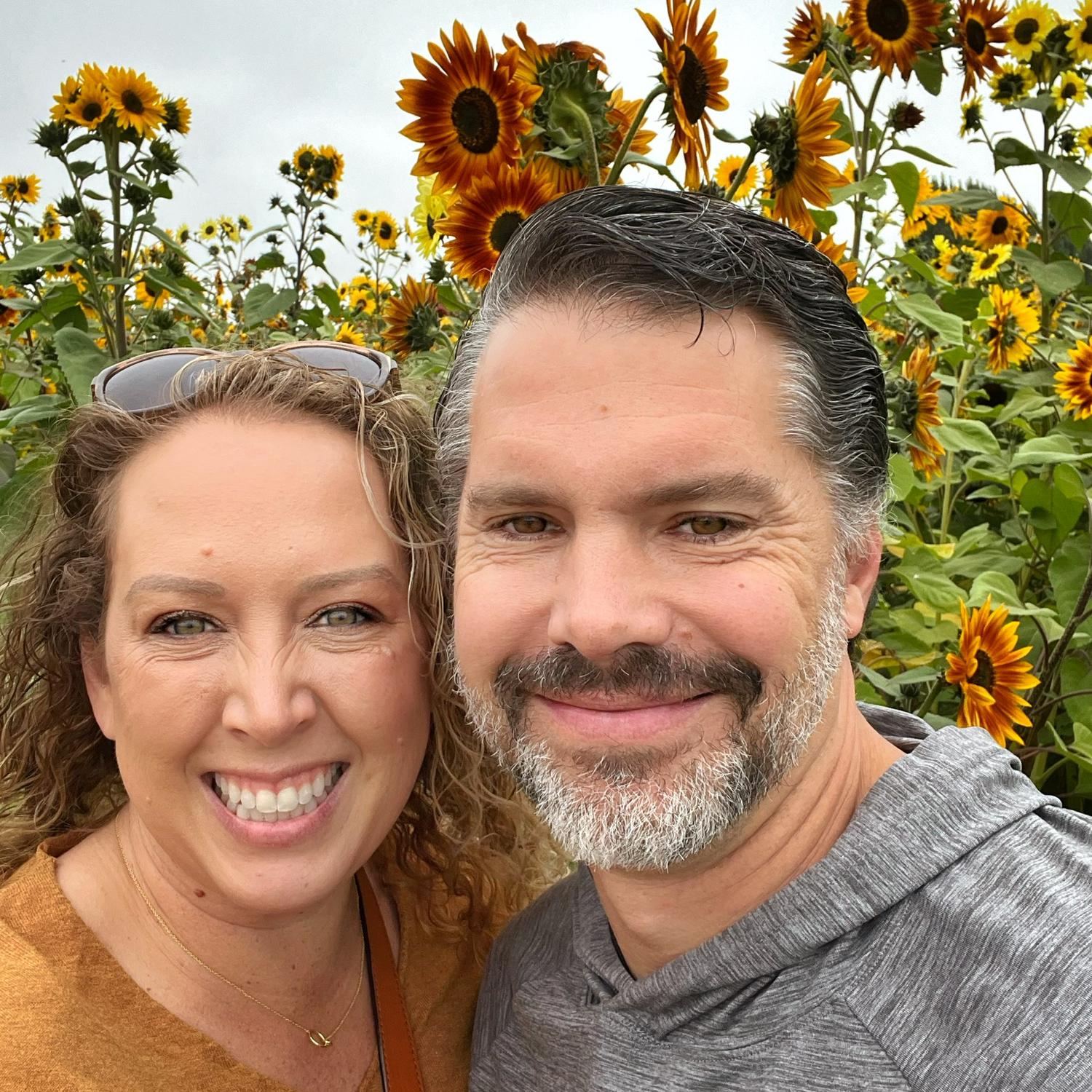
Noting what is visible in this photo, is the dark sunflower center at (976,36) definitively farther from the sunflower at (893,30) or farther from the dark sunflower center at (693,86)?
the dark sunflower center at (693,86)

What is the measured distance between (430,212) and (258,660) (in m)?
1.10

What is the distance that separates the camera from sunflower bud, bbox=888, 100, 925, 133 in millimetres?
2309

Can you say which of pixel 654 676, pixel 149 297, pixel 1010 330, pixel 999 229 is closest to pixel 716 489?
pixel 654 676

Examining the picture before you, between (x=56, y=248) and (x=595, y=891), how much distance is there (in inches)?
80.5

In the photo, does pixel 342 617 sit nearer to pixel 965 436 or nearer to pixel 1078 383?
pixel 965 436

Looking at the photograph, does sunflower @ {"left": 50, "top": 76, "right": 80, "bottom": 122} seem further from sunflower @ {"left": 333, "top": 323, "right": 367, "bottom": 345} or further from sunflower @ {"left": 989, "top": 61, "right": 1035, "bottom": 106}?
sunflower @ {"left": 989, "top": 61, "right": 1035, "bottom": 106}

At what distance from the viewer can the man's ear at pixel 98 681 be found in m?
1.83

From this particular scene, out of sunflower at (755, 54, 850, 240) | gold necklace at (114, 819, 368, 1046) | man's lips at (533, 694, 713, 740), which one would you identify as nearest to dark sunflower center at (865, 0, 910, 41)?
sunflower at (755, 54, 850, 240)

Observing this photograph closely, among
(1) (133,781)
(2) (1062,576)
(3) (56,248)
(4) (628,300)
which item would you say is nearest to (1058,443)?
(2) (1062,576)

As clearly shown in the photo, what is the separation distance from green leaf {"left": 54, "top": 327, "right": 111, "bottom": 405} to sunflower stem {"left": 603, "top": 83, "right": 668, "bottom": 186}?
132cm

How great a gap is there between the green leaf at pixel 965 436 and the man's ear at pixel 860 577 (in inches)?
26.4

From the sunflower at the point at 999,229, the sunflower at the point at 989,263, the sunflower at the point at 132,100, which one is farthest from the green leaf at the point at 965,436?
the sunflower at the point at 132,100

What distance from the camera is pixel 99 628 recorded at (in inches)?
73.2

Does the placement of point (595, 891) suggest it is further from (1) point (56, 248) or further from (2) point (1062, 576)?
(1) point (56, 248)
